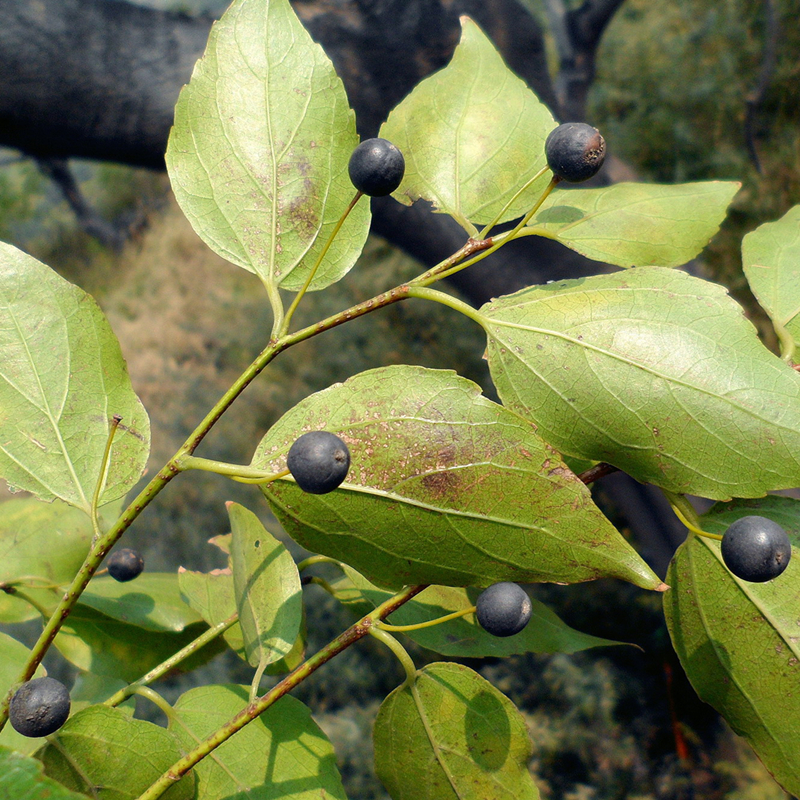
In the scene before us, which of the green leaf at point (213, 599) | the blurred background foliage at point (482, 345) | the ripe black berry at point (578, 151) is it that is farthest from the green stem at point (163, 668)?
the blurred background foliage at point (482, 345)

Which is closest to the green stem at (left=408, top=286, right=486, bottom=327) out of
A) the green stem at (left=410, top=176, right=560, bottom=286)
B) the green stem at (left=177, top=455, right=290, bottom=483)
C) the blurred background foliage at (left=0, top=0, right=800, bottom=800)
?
the green stem at (left=410, top=176, right=560, bottom=286)

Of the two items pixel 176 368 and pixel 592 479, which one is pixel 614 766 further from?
pixel 176 368

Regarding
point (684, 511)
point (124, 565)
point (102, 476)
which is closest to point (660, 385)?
point (684, 511)

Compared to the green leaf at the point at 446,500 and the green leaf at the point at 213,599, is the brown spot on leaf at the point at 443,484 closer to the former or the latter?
the green leaf at the point at 446,500

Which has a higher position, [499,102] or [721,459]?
[499,102]

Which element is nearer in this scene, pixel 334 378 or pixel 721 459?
pixel 721 459

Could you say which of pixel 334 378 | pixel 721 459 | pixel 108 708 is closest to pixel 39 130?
pixel 334 378

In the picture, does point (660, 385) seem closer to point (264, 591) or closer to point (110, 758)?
point (264, 591)
